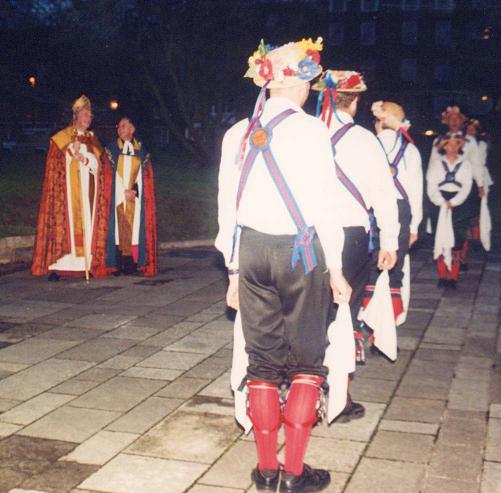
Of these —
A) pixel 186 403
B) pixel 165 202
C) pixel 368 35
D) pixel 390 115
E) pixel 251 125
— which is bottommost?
pixel 186 403

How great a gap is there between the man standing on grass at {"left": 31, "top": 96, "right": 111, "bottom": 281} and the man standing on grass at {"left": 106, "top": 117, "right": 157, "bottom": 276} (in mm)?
143

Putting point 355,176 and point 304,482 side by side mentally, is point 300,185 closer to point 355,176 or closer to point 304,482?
point 355,176

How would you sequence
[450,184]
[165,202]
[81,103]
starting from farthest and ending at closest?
[165,202] < [81,103] < [450,184]

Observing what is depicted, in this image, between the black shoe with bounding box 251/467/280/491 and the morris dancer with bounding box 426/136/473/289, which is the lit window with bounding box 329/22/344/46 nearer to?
the morris dancer with bounding box 426/136/473/289

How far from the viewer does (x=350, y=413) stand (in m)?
5.06

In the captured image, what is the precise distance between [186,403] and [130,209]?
5.38m

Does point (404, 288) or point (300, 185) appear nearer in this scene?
point (300, 185)

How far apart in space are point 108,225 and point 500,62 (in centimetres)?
2178

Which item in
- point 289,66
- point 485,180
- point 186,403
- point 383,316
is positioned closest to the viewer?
point 289,66

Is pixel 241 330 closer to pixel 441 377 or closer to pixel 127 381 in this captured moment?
pixel 127 381

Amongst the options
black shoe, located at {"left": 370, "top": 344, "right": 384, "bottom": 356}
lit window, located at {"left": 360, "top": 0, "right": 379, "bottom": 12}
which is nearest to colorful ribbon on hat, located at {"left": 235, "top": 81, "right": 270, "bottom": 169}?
black shoe, located at {"left": 370, "top": 344, "right": 384, "bottom": 356}

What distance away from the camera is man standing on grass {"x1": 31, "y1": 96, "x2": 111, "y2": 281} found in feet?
32.7

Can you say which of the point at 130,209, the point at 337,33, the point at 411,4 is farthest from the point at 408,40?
the point at 130,209

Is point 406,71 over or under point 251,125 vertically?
over
